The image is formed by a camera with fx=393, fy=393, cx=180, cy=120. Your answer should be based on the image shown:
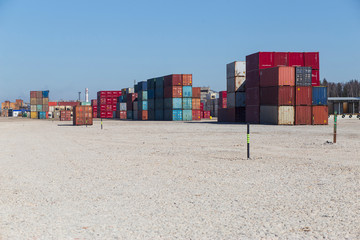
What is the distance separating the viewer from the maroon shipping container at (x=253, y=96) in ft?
138

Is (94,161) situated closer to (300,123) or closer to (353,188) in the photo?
(353,188)

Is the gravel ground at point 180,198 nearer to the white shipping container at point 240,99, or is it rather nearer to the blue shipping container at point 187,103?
the white shipping container at point 240,99

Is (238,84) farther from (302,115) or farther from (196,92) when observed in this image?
(196,92)

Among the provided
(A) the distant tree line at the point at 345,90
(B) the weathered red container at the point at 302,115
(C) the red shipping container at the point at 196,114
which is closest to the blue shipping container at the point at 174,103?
(C) the red shipping container at the point at 196,114

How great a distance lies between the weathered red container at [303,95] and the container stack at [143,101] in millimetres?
39846

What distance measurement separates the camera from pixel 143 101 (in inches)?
2943

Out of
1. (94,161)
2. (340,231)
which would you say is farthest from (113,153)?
(340,231)

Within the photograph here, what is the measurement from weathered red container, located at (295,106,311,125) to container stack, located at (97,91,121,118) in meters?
63.4

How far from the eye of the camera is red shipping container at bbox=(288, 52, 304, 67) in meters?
42.8

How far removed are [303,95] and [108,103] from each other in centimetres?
6567

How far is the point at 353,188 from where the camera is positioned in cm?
800

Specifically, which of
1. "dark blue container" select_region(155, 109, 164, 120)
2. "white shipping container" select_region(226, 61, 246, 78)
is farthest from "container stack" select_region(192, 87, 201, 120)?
"white shipping container" select_region(226, 61, 246, 78)

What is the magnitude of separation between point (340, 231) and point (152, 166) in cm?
689

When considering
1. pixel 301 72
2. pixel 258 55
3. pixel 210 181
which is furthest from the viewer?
pixel 258 55
